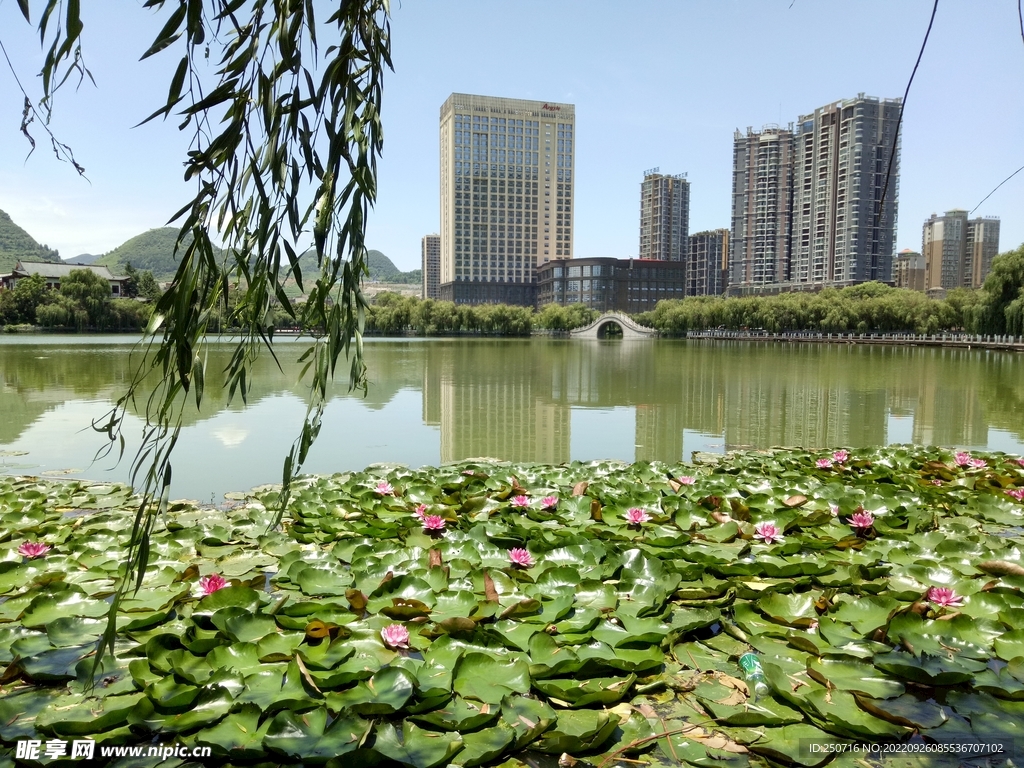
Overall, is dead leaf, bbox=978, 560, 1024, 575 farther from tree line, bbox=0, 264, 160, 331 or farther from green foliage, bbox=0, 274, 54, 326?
green foliage, bbox=0, 274, 54, 326

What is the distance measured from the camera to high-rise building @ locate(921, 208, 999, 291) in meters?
66.6

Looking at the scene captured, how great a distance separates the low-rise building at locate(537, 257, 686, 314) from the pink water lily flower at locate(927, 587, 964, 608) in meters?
75.9

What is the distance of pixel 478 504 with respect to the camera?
10.3 feet

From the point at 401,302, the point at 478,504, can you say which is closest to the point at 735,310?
the point at 401,302

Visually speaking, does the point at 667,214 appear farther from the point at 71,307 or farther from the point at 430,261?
the point at 71,307

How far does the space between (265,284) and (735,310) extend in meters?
57.4

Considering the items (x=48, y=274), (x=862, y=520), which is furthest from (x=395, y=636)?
(x=48, y=274)

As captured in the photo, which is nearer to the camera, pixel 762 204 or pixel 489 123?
pixel 762 204

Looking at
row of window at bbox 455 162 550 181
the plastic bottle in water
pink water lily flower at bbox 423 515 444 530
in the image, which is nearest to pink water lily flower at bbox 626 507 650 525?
pink water lily flower at bbox 423 515 444 530

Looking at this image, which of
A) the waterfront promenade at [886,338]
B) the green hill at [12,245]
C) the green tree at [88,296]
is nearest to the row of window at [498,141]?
the waterfront promenade at [886,338]

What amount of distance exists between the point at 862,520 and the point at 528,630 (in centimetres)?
172

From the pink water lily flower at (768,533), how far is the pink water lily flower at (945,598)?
646mm

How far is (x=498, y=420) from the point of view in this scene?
8.02 metres

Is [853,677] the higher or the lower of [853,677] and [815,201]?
the lower
